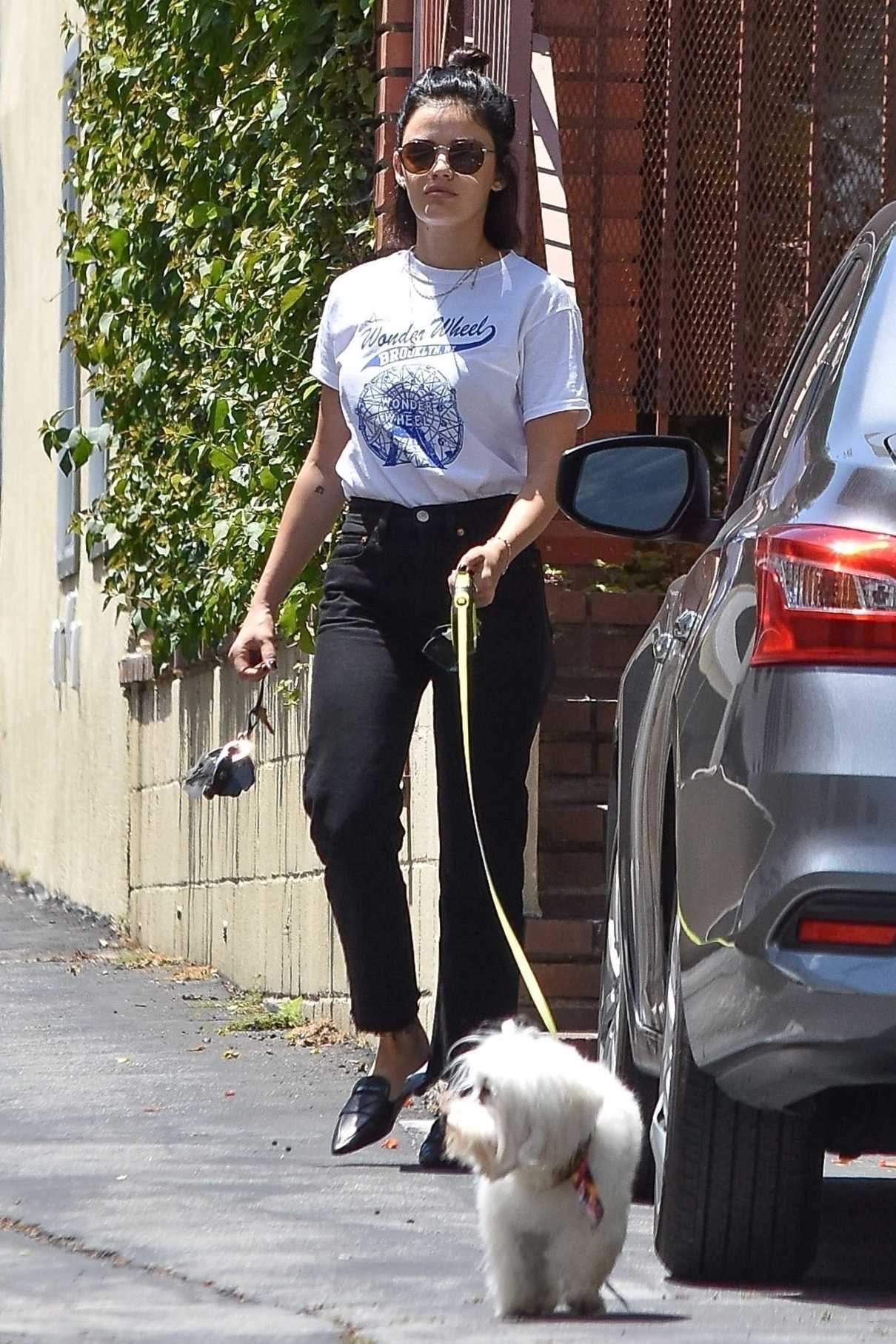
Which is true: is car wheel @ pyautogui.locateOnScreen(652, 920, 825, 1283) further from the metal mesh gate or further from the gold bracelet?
the metal mesh gate

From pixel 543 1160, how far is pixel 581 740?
9.57ft

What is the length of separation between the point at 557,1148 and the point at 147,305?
253 inches

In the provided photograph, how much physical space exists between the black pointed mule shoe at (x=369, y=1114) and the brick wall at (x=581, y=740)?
0.99 metres

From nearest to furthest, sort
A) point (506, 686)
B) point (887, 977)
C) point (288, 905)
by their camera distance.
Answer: point (887, 977) → point (506, 686) → point (288, 905)

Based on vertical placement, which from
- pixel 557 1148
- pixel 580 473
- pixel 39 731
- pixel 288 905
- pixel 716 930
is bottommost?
pixel 39 731

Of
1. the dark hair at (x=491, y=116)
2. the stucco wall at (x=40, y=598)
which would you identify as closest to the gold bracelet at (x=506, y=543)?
the dark hair at (x=491, y=116)

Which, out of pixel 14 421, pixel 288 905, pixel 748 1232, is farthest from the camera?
pixel 14 421

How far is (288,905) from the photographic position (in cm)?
818

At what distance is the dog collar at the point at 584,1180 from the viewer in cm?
358

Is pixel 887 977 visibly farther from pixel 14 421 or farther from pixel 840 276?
pixel 14 421

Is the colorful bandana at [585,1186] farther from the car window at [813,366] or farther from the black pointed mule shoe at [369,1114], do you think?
the black pointed mule shoe at [369,1114]

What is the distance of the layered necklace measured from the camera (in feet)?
17.3

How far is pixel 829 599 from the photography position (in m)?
3.54

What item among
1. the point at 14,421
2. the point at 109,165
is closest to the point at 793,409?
the point at 109,165
